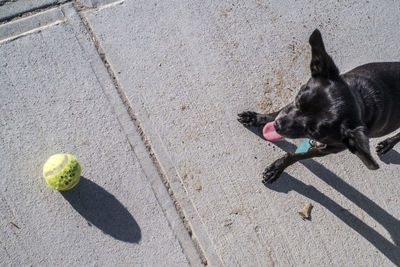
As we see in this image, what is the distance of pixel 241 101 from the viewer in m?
3.60

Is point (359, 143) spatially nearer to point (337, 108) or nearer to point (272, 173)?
point (337, 108)

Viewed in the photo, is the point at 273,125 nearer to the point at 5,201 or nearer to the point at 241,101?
the point at 241,101

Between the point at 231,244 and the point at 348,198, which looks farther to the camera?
the point at 348,198

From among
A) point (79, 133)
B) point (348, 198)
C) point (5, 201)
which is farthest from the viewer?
point (348, 198)

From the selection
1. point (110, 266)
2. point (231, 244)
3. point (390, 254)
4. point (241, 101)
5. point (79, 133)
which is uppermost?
point (79, 133)

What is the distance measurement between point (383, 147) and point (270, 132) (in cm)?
113

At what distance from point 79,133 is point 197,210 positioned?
121 centimetres

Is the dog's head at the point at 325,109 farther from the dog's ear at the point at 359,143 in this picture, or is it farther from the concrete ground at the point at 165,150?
the concrete ground at the point at 165,150

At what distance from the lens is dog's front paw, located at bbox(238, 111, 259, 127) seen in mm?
3461

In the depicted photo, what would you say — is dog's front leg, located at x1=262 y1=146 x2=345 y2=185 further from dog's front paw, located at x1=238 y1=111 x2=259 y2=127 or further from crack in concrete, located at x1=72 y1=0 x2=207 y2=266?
crack in concrete, located at x1=72 y1=0 x2=207 y2=266

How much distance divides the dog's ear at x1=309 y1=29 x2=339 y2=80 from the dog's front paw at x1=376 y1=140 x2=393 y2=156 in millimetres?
1089

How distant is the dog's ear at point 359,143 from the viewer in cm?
230

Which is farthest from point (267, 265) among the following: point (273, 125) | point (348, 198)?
point (273, 125)

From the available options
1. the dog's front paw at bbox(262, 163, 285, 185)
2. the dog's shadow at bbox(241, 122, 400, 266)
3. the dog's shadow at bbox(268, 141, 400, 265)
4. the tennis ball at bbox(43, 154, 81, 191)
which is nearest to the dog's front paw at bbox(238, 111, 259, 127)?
the dog's shadow at bbox(241, 122, 400, 266)
